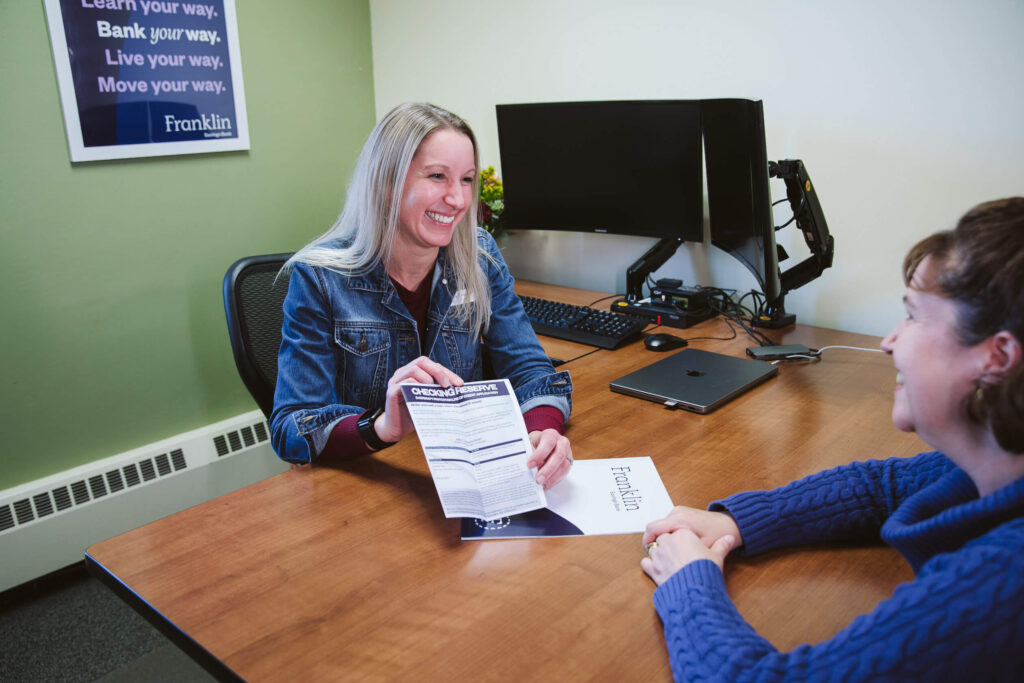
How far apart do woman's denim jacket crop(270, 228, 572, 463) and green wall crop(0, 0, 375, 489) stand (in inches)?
46.2

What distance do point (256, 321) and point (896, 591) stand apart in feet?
4.79

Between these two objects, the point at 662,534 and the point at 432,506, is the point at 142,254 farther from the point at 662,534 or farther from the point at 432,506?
the point at 662,534

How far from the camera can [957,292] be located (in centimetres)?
76

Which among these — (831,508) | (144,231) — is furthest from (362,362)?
(144,231)

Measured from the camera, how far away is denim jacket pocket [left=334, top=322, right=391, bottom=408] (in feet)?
4.98

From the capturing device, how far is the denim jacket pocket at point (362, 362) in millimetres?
1519

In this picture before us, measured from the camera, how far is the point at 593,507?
1157 millimetres

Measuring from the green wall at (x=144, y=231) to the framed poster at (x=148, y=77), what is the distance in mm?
45

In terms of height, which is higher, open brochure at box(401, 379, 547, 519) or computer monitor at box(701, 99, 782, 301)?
computer monitor at box(701, 99, 782, 301)

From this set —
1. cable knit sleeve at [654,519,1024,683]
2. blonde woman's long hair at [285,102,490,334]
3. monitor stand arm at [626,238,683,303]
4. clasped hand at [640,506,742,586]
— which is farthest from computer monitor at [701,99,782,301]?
cable knit sleeve at [654,519,1024,683]

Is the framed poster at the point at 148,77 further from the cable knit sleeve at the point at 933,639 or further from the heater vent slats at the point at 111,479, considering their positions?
the cable knit sleeve at the point at 933,639

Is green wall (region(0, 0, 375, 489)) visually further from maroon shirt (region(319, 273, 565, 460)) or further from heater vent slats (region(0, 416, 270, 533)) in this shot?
maroon shirt (region(319, 273, 565, 460))

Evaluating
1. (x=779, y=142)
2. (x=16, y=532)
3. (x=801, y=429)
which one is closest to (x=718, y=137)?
(x=779, y=142)

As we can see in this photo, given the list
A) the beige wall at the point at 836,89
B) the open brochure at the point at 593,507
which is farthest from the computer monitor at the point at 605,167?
the open brochure at the point at 593,507
